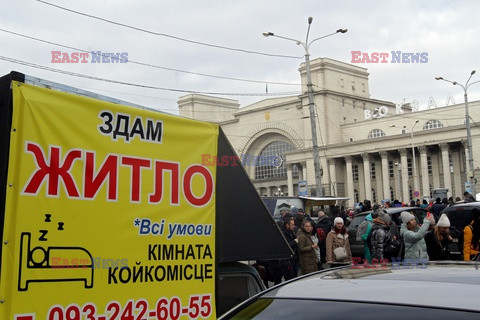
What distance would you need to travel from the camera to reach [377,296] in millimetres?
2658

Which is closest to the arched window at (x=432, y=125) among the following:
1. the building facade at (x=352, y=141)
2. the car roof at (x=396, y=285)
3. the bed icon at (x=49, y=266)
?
the building facade at (x=352, y=141)

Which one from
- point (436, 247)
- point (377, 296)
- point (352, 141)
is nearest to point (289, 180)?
point (352, 141)

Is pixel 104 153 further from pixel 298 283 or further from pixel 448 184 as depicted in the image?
pixel 448 184

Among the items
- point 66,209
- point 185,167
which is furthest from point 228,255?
point 66,209

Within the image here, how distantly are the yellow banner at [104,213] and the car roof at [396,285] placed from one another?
1.21 m

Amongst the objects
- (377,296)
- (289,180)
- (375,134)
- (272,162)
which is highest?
(375,134)

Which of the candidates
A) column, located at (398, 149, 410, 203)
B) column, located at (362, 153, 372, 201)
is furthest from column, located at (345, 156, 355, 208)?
column, located at (398, 149, 410, 203)

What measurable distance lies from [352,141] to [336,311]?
262 feet

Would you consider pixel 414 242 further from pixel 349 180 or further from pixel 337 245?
pixel 349 180

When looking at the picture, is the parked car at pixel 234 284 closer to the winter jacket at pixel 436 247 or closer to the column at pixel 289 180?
the winter jacket at pixel 436 247

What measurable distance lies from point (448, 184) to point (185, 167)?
7230cm

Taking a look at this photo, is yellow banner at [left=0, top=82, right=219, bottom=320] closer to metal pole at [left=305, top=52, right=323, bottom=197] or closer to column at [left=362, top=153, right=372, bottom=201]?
metal pole at [left=305, top=52, right=323, bottom=197]

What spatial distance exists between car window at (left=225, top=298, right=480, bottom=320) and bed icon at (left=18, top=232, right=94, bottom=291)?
1.10 metres

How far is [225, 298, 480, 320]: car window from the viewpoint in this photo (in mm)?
2420
